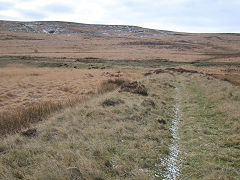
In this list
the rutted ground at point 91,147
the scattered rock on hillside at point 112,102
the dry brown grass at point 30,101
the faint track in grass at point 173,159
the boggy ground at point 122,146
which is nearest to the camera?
the rutted ground at point 91,147

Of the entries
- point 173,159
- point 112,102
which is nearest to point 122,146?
point 173,159

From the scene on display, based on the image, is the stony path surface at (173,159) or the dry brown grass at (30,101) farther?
the dry brown grass at (30,101)

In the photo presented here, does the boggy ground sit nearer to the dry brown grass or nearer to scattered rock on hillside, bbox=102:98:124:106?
scattered rock on hillside, bbox=102:98:124:106

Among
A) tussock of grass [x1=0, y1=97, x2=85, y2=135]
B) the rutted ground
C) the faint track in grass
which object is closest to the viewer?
the rutted ground

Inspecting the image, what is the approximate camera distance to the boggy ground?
606 cm

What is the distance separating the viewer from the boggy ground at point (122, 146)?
239 inches

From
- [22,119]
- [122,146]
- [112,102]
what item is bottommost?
[22,119]

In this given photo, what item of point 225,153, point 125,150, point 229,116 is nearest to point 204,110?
point 229,116

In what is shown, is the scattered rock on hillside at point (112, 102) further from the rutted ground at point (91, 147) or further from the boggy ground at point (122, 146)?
the rutted ground at point (91, 147)

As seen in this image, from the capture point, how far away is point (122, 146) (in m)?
7.64

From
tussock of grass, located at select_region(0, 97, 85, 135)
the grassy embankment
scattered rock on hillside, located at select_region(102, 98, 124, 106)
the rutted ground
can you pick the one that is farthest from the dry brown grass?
the grassy embankment

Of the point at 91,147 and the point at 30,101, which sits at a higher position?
the point at 91,147

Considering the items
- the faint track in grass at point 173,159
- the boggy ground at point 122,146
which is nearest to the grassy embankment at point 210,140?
the boggy ground at point 122,146

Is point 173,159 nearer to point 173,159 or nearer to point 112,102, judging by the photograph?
point 173,159
